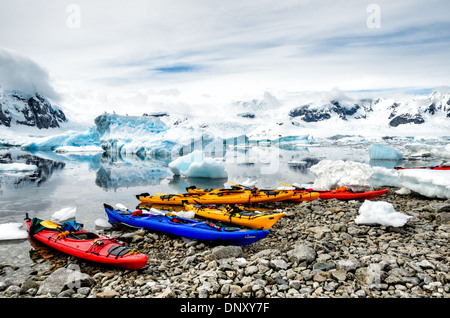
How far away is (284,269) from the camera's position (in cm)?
445

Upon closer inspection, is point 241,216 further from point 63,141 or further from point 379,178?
point 63,141

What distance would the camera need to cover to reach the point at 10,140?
5706cm

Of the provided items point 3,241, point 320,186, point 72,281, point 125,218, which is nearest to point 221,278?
point 72,281

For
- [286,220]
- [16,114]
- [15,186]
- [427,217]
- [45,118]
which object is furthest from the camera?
[45,118]

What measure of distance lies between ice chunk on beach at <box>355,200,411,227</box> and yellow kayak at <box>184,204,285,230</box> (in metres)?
1.74

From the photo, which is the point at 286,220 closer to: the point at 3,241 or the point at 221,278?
the point at 221,278

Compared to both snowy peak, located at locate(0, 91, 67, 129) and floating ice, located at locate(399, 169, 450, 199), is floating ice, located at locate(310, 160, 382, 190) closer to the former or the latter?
floating ice, located at locate(399, 169, 450, 199)

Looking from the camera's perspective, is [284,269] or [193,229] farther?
[193,229]

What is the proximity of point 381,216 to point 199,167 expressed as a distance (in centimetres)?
1215

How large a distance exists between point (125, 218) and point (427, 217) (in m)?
7.43

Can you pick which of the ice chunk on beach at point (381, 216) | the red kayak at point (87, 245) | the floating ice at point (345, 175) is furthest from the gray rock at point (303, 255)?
the floating ice at point (345, 175)

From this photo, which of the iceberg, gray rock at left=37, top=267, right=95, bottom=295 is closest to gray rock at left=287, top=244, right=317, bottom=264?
gray rock at left=37, top=267, right=95, bottom=295

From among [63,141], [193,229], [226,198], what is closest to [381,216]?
[193,229]
